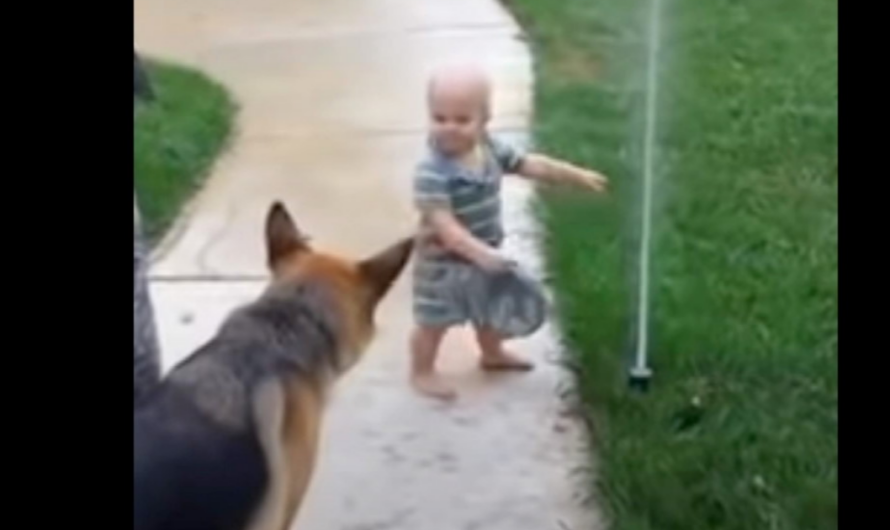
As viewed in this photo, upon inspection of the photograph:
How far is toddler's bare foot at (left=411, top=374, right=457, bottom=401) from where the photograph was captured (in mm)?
4629

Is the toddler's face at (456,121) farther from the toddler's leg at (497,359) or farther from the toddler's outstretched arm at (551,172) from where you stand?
the toddler's leg at (497,359)

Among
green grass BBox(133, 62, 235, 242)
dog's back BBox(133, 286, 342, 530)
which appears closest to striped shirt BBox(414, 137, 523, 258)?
dog's back BBox(133, 286, 342, 530)

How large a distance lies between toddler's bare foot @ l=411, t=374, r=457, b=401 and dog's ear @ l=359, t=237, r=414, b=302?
1012 millimetres

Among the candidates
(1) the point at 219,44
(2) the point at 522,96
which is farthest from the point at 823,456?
(1) the point at 219,44

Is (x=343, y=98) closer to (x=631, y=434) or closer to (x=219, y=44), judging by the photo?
(x=219, y=44)

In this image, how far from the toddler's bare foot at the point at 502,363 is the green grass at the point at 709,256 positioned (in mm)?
142

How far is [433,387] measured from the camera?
465cm

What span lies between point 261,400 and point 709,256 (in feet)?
8.01

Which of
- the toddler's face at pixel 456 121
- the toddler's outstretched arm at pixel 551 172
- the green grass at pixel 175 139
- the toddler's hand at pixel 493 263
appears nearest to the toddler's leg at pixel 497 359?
the toddler's hand at pixel 493 263

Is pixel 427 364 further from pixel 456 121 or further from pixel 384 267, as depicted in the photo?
pixel 384 267

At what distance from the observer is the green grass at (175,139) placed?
6066 millimetres

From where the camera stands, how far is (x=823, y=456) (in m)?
4.09

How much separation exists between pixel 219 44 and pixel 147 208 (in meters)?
2.70
